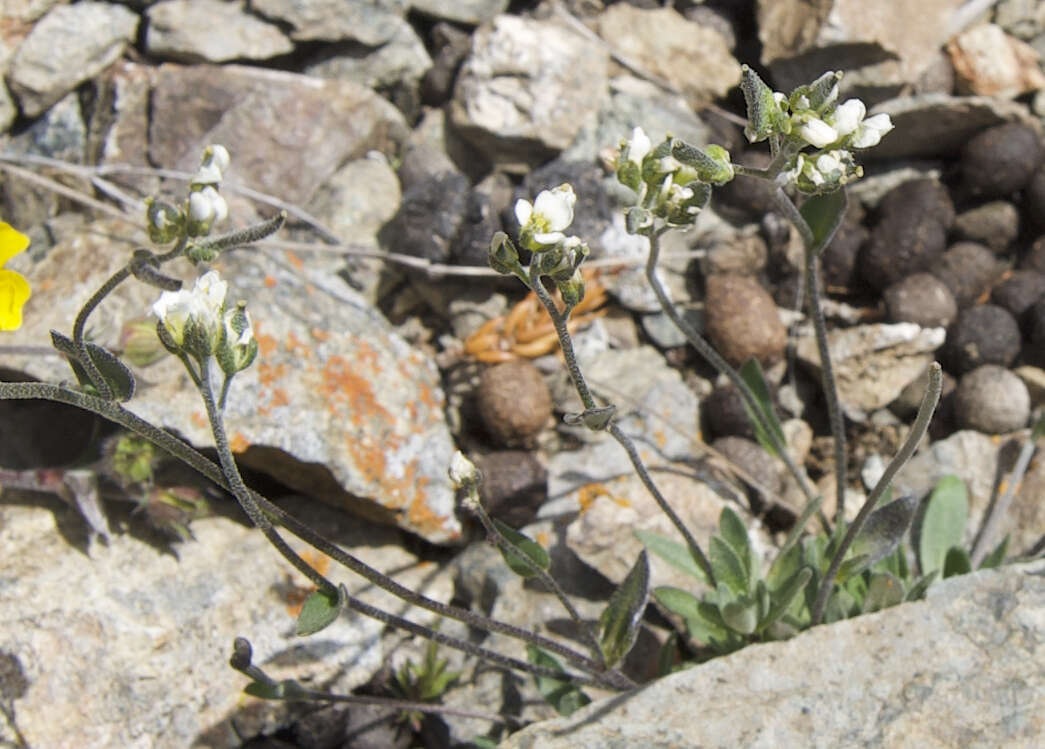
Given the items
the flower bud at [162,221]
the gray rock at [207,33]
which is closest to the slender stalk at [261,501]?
the flower bud at [162,221]

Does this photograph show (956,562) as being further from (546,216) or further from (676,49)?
(676,49)

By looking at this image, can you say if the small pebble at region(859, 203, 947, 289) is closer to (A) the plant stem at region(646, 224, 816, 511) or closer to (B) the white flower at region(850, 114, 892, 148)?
(A) the plant stem at region(646, 224, 816, 511)

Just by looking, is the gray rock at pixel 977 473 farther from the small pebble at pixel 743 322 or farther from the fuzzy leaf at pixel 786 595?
the fuzzy leaf at pixel 786 595

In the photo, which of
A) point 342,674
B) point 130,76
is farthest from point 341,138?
point 342,674

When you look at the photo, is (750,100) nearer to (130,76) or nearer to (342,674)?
(342,674)

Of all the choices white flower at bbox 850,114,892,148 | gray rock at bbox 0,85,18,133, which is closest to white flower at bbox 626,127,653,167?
white flower at bbox 850,114,892,148
